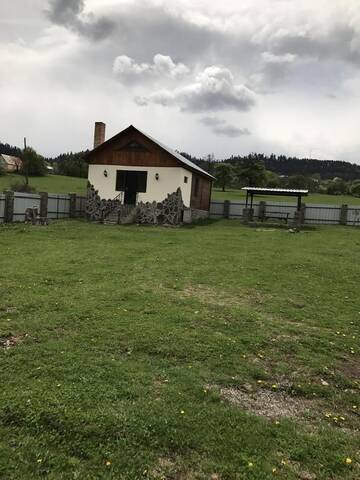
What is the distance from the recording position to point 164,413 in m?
4.45

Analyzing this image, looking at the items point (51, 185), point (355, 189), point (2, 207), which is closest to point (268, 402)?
point (2, 207)

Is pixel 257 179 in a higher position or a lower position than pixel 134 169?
higher

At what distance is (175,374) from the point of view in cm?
544

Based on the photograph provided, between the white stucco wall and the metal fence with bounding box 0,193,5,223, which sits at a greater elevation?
the white stucco wall

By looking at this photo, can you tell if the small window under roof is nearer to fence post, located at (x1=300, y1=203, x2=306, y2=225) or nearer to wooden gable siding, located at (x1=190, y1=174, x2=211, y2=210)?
wooden gable siding, located at (x1=190, y1=174, x2=211, y2=210)

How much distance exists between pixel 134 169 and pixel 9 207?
8.10 meters

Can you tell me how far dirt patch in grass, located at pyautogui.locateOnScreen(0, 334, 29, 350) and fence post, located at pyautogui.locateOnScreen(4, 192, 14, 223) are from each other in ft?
54.6

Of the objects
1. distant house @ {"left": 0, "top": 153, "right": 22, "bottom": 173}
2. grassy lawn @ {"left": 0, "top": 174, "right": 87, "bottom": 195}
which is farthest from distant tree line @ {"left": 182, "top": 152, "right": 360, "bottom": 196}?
distant house @ {"left": 0, "top": 153, "right": 22, "bottom": 173}

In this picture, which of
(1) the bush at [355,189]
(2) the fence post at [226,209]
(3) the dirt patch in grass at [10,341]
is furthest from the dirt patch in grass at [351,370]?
(1) the bush at [355,189]

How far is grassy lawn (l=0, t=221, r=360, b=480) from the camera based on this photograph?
151 inches

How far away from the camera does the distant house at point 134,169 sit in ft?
87.1

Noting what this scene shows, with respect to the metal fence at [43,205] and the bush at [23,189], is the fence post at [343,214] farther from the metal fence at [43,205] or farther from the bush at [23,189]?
the bush at [23,189]

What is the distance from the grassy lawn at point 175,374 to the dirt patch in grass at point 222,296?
4 centimetres

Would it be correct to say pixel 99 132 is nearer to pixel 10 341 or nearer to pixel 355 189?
pixel 10 341
